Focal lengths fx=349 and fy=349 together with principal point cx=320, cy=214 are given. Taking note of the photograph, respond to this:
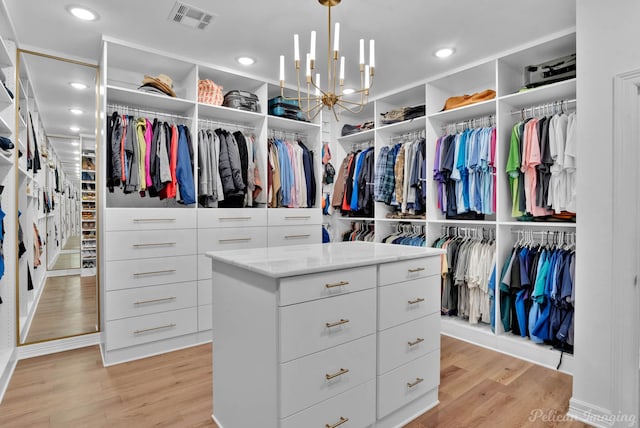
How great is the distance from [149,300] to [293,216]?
1.57 m

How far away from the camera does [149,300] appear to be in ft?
9.55

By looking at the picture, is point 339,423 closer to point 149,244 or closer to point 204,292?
point 204,292

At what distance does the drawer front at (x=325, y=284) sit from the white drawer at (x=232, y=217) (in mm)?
1920

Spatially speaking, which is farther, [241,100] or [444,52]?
[241,100]

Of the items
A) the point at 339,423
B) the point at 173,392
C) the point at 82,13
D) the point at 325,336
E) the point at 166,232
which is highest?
the point at 82,13

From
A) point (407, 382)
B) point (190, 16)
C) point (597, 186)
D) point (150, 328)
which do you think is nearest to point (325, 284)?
point (407, 382)

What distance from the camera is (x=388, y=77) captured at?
3680 mm

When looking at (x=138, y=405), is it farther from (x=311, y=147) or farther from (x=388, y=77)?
(x=388, y=77)

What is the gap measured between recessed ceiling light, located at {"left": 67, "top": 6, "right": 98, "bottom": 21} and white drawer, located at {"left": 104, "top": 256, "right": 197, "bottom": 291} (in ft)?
5.87

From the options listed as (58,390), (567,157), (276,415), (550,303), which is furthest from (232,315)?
(567,157)

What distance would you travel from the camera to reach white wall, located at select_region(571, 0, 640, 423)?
189 cm

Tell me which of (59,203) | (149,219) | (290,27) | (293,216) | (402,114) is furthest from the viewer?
(402,114)

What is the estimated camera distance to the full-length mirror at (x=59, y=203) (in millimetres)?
3008

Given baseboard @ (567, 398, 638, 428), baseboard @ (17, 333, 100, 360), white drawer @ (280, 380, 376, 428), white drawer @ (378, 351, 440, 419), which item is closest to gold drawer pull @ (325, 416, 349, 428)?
white drawer @ (280, 380, 376, 428)
